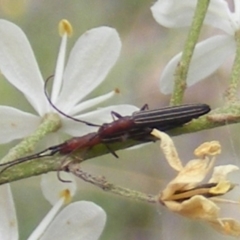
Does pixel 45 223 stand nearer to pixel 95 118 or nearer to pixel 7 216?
pixel 7 216

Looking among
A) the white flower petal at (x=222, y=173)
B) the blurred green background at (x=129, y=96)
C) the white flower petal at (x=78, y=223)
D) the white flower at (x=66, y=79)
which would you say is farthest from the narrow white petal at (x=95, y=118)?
the blurred green background at (x=129, y=96)

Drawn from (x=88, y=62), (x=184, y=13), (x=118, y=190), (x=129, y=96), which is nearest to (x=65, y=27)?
(x=88, y=62)

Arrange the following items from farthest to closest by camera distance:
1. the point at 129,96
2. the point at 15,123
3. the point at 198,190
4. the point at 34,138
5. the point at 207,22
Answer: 1. the point at 129,96
2. the point at 207,22
3. the point at 15,123
4. the point at 34,138
5. the point at 198,190

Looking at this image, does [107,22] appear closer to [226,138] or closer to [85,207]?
[226,138]

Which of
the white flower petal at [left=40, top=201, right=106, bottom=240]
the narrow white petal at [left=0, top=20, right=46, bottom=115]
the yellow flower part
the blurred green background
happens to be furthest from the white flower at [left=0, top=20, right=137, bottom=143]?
the blurred green background

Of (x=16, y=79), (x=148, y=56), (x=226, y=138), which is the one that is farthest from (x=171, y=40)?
(x=16, y=79)

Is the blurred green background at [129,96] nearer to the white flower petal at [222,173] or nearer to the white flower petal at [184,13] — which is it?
the white flower petal at [184,13]

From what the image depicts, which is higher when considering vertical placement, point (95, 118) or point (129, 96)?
point (95, 118)
